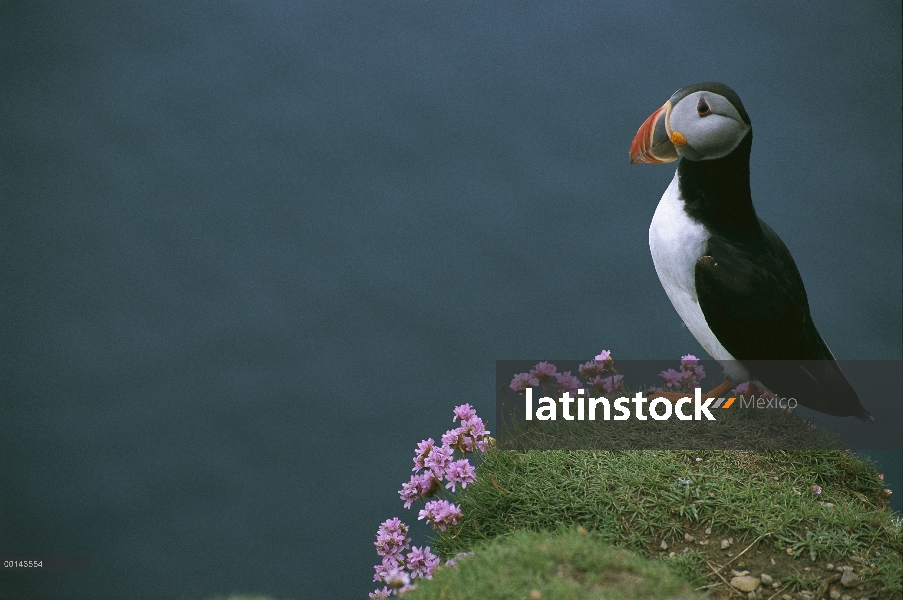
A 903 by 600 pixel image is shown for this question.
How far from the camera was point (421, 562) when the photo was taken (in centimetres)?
240

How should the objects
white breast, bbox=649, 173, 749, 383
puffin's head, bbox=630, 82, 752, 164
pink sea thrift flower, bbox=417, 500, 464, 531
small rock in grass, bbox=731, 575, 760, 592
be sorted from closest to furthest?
small rock in grass, bbox=731, 575, 760, 592 → pink sea thrift flower, bbox=417, 500, 464, 531 → puffin's head, bbox=630, 82, 752, 164 → white breast, bbox=649, 173, 749, 383

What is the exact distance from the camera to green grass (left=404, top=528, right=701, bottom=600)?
1719 millimetres

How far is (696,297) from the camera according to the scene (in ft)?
9.23

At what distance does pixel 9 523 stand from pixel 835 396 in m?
3.75

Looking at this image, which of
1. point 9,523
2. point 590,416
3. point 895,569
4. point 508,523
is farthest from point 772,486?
point 9,523

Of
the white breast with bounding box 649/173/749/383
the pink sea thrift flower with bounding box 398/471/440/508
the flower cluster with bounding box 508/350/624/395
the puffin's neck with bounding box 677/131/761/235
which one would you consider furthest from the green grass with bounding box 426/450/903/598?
the puffin's neck with bounding box 677/131/761/235

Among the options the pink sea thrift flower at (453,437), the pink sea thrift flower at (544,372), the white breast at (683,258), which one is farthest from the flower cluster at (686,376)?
the pink sea thrift flower at (453,437)

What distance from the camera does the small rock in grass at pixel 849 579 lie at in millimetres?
2186

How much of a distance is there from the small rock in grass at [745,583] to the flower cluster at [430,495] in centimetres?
77

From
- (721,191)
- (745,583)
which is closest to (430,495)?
(745,583)

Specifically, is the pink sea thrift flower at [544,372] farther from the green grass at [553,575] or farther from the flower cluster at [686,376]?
the green grass at [553,575]

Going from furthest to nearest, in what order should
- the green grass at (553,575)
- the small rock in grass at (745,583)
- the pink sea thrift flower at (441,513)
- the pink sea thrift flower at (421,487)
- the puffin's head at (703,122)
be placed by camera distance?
the puffin's head at (703,122) < the pink sea thrift flower at (421,487) < the pink sea thrift flower at (441,513) < the small rock in grass at (745,583) < the green grass at (553,575)

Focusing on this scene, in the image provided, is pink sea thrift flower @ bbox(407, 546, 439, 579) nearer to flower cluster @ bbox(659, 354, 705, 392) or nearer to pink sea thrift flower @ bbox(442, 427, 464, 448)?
pink sea thrift flower @ bbox(442, 427, 464, 448)

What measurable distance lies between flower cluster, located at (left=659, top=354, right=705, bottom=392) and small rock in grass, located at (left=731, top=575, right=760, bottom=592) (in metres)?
0.94
